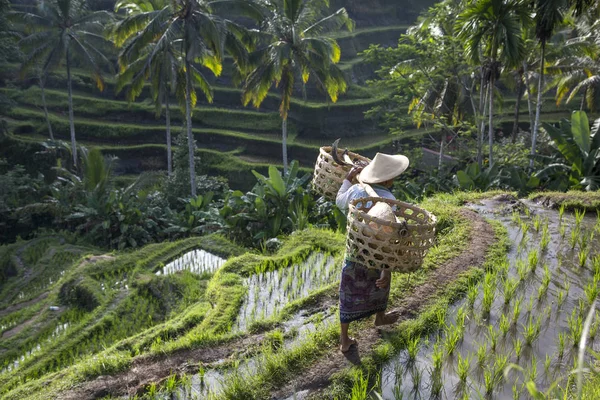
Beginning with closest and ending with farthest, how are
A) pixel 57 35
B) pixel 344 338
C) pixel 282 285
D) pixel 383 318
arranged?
pixel 344 338 < pixel 383 318 < pixel 282 285 < pixel 57 35

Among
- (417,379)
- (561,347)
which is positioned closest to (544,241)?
(561,347)

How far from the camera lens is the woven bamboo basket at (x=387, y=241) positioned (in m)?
3.26

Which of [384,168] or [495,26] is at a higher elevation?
[495,26]

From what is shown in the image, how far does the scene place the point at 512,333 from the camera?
3.85m

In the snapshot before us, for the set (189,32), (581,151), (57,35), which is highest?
(57,35)

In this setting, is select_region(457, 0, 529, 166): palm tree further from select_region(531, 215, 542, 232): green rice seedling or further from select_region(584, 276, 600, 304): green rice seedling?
select_region(584, 276, 600, 304): green rice seedling

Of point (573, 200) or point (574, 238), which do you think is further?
point (573, 200)

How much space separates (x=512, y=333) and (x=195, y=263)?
18.0ft

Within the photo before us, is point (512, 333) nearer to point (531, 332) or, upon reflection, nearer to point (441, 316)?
point (531, 332)

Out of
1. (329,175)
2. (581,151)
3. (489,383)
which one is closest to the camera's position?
(489,383)

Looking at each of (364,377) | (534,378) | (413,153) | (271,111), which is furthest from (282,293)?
(271,111)

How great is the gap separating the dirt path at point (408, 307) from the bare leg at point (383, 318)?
61 millimetres

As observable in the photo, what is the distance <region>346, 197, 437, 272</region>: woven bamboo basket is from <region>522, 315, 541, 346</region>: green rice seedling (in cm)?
99

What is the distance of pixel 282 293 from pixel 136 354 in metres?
1.68
